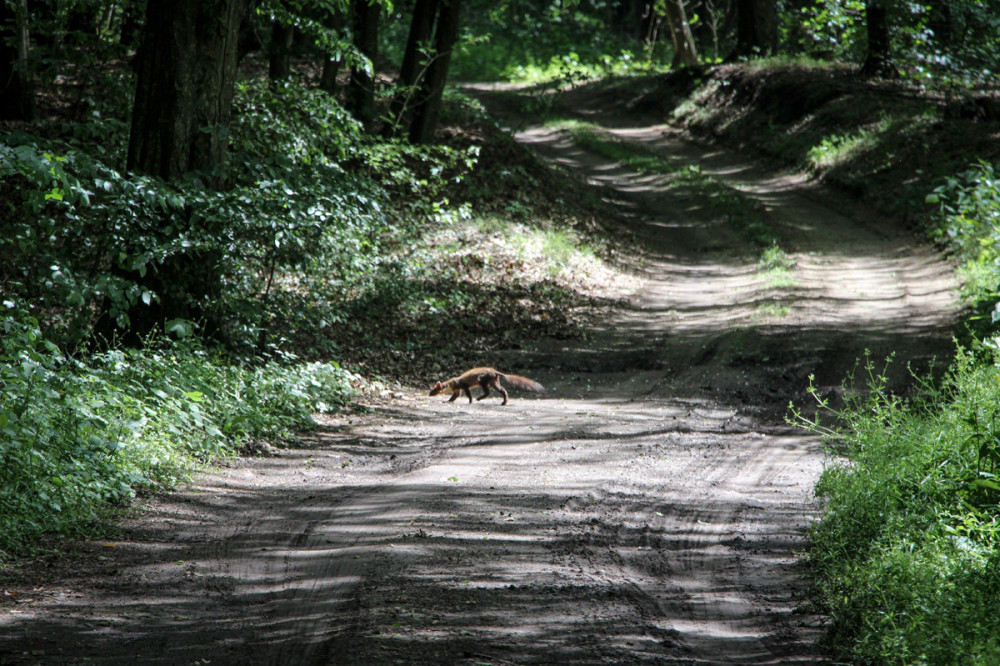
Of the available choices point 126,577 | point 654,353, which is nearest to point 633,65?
point 654,353

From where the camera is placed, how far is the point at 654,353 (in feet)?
41.2

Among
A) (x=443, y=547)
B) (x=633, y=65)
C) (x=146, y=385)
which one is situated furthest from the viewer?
(x=633, y=65)

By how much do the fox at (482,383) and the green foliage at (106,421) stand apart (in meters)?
2.04

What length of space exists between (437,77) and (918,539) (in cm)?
1570

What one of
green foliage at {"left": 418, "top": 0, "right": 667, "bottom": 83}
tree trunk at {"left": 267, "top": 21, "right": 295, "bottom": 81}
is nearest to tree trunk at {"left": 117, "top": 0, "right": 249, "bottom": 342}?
tree trunk at {"left": 267, "top": 21, "right": 295, "bottom": 81}

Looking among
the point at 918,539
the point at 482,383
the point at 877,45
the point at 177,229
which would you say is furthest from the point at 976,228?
the point at 877,45

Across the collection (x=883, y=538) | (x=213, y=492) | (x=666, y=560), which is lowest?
(x=213, y=492)

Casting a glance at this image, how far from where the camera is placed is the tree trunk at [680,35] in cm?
3569

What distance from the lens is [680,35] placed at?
3697cm

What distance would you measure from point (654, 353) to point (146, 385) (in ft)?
24.3

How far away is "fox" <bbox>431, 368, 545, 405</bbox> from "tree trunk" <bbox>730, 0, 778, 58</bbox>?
26.2 metres

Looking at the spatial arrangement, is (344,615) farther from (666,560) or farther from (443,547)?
(666,560)

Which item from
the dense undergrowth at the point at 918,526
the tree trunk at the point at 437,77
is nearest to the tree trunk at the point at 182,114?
the dense undergrowth at the point at 918,526

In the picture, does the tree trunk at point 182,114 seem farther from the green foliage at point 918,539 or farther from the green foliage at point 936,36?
the green foliage at point 936,36
